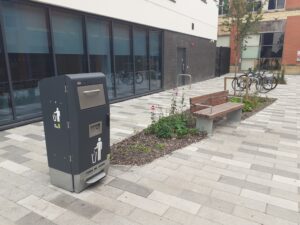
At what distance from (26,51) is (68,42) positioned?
1234 millimetres

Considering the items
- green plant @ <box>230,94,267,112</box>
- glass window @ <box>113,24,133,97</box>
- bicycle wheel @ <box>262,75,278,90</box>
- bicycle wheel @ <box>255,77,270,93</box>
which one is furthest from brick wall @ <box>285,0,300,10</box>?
glass window @ <box>113,24,133,97</box>

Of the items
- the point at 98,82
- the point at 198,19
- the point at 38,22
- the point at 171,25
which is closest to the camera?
the point at 98,82

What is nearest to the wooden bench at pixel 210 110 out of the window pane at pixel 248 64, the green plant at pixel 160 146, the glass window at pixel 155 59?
the green plant at pixel 160 146

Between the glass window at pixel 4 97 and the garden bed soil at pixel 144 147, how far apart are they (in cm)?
286

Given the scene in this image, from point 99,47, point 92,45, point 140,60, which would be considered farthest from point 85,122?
point 140,60

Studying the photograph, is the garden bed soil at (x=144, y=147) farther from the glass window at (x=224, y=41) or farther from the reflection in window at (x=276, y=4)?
the reflection in window at (x=276, y=4)

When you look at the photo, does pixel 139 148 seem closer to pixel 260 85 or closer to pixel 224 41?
pixel 260 85

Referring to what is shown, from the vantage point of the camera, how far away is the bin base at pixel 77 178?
292 centimetres

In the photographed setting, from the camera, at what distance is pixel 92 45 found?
746cm

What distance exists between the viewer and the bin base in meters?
2.92

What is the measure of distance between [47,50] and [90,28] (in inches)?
65.9

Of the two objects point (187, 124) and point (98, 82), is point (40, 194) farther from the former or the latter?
point (187, 124)

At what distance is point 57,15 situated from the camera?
6.29 metres

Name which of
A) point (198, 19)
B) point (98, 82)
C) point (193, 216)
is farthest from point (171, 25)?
point (193, 216)
